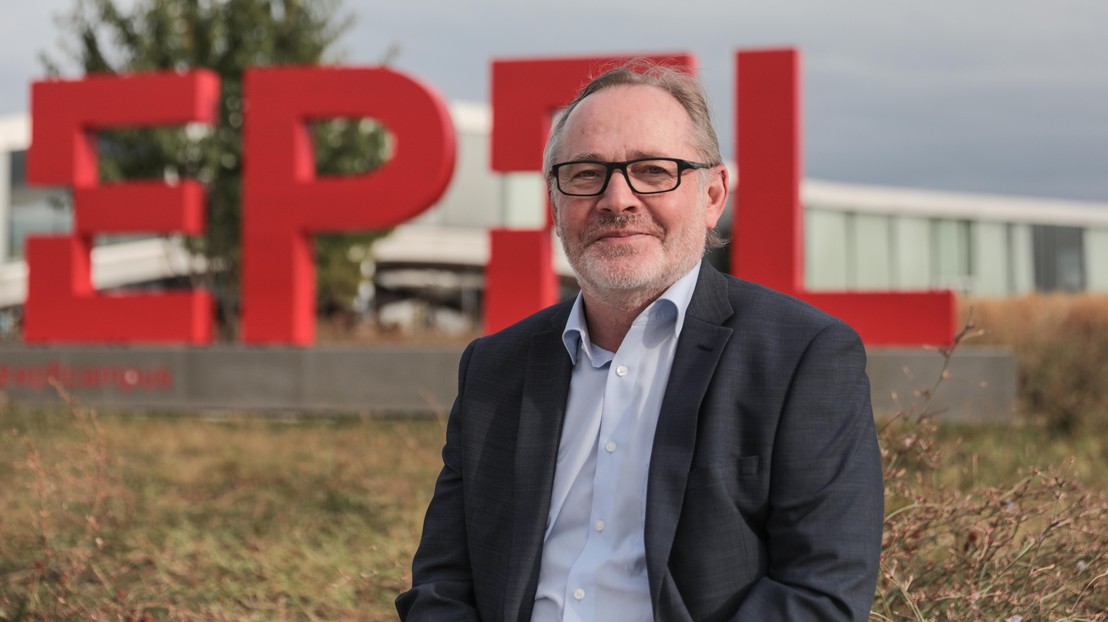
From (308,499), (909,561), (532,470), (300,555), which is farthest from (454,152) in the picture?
(532,470)

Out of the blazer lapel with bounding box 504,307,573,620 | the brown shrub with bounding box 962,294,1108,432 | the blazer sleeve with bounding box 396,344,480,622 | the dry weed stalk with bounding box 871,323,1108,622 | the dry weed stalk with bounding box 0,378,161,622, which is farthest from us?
the brown shrub with bounding box 962,294,1108,432

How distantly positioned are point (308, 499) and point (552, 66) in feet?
18.3

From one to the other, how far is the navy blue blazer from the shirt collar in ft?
0.11

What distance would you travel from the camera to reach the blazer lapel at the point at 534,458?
2.12 metres

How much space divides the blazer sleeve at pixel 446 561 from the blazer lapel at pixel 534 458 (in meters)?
0.18

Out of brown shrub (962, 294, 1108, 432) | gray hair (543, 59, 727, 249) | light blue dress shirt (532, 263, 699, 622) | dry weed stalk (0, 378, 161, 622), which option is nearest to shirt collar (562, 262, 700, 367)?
light blue dress shirt (532, 263, 699, 622)

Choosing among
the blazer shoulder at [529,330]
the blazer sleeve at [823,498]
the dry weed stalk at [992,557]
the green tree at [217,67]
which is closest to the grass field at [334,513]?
the dry weed stalk at [992,557]

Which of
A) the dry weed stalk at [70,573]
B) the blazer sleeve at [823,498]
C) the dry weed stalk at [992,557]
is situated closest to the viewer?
the blazer sleeve at [823,498]

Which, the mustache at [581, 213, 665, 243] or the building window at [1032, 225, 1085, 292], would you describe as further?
the building window at [1032, 225, 1085, 292]

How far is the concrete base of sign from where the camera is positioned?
34.3 ft

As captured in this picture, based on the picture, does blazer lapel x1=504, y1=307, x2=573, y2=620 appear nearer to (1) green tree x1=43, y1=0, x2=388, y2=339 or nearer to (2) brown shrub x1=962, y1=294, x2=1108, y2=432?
(2) brown shrub x1=962, y1=294, x2=1108, y2=432

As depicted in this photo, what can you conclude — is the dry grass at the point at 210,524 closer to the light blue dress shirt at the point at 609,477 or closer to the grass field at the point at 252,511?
the grass field at the point at 252,511

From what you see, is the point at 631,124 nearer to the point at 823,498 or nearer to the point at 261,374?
the point at 823,498

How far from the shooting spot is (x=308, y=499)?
6.18m
